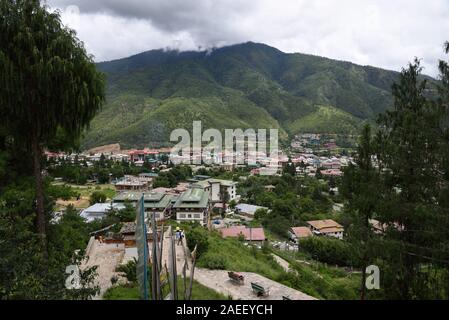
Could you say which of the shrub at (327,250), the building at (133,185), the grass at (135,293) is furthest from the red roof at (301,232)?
the grass at (135,293)

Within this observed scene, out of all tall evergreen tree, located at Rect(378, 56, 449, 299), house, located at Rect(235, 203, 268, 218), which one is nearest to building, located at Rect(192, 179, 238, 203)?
house, located at Rect(235, 203, 268, 218)

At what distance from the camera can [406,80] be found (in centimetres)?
844

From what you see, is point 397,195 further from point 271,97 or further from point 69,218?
point 271,97

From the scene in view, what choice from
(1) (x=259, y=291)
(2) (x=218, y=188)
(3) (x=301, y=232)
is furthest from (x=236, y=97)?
(1) (x=259, y=291)

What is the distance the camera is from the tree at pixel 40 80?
5.82 m

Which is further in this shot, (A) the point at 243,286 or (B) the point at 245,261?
(B) the point at 245,261

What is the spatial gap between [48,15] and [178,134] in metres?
68.6

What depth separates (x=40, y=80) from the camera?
19.3ft

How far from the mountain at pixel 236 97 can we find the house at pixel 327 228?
30.2 meters

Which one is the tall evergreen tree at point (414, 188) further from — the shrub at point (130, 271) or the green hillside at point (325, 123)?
the green hillside at point (325, 123)

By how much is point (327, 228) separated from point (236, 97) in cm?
8508

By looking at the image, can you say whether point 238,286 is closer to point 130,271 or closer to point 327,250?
point 130,271

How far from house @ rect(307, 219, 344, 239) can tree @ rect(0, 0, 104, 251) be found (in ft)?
82.9

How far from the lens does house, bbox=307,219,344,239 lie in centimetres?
2877
